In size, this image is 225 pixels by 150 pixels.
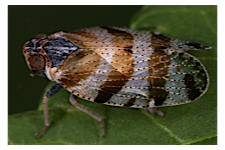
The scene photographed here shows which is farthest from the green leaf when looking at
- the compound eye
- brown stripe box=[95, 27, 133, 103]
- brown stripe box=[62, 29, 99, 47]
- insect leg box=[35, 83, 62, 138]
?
brown stripe box=[62, 29, 99, 47]

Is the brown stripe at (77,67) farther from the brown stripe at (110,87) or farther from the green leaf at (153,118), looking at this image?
the green leaf at (153,118)

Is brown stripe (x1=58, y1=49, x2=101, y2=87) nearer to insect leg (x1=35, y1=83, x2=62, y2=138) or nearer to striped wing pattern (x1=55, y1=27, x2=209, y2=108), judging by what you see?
striped wing pattern (x1=55, y1=27, x2=209, y2=108)

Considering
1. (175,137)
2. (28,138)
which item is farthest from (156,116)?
(28,138)

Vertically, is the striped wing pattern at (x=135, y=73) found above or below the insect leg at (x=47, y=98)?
above

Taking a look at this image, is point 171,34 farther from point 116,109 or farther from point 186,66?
point 116,109

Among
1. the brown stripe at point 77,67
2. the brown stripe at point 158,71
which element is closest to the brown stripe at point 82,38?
the brown stripe at point 77,67

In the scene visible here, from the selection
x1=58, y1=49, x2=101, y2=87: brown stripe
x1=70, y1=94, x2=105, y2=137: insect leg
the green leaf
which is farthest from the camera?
x1=70, y1=94, x2=105, y2=137: insect leg
